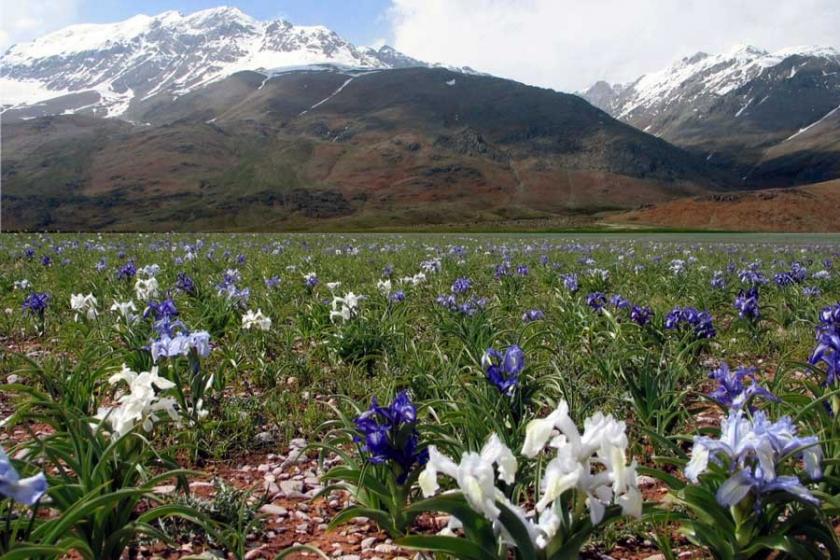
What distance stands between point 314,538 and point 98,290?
6608 millimetres

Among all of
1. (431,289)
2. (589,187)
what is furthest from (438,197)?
(431,289)

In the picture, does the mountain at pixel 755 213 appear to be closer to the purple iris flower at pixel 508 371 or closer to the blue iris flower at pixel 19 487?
the purple iris flower at pixel 508 371

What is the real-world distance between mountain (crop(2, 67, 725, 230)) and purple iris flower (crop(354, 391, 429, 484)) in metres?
109

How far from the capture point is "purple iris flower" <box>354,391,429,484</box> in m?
2.54

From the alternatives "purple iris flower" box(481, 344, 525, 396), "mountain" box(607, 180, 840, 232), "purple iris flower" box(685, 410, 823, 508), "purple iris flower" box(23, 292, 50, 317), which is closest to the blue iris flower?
"purple iris flower" box(685, 410, 823, 508)

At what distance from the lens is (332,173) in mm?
153500

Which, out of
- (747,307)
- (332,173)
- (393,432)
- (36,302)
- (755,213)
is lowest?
(755,213)

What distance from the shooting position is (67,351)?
606 centimetres

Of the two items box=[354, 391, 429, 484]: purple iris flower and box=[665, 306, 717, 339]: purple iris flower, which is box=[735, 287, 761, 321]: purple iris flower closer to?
box=[665, 306, 717, 339]: purple iris flower

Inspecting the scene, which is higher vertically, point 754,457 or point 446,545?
point 754,457

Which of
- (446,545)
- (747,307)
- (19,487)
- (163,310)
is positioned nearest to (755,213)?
(747,307)

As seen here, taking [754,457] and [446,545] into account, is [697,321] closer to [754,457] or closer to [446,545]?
[754,457]

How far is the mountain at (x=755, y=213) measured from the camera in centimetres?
7225

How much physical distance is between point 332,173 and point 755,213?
10241 cm
